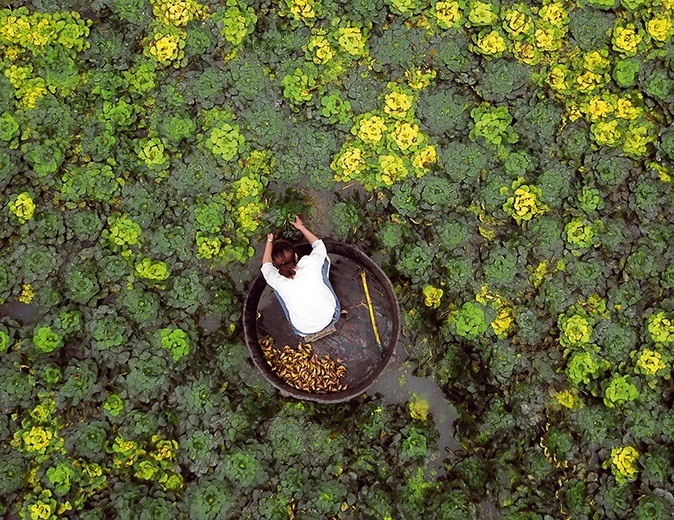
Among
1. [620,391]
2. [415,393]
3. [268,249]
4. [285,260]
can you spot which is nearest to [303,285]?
[285,260]

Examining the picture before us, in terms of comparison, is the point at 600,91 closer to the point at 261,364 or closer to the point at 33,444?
the point at 261,364

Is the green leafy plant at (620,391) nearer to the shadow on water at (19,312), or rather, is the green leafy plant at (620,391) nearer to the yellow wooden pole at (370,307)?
the yellow wooden pole at (370,307)

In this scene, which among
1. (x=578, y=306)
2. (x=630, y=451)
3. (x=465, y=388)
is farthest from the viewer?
(x=465, y=388)

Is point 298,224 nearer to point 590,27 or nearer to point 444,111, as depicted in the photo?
point 444,111

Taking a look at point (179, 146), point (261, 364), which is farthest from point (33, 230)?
point (261, 364)

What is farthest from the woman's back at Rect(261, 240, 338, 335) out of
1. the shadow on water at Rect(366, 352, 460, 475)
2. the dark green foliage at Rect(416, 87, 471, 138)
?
the dark green foliage at Rect(416, 87, 471, 138)

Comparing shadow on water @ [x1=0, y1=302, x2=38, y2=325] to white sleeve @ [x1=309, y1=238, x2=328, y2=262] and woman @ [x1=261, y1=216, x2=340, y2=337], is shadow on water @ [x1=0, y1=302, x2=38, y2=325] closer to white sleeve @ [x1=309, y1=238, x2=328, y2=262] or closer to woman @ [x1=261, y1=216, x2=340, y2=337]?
woman @ [x1=261, y1=216, x2=340, y2=337]
